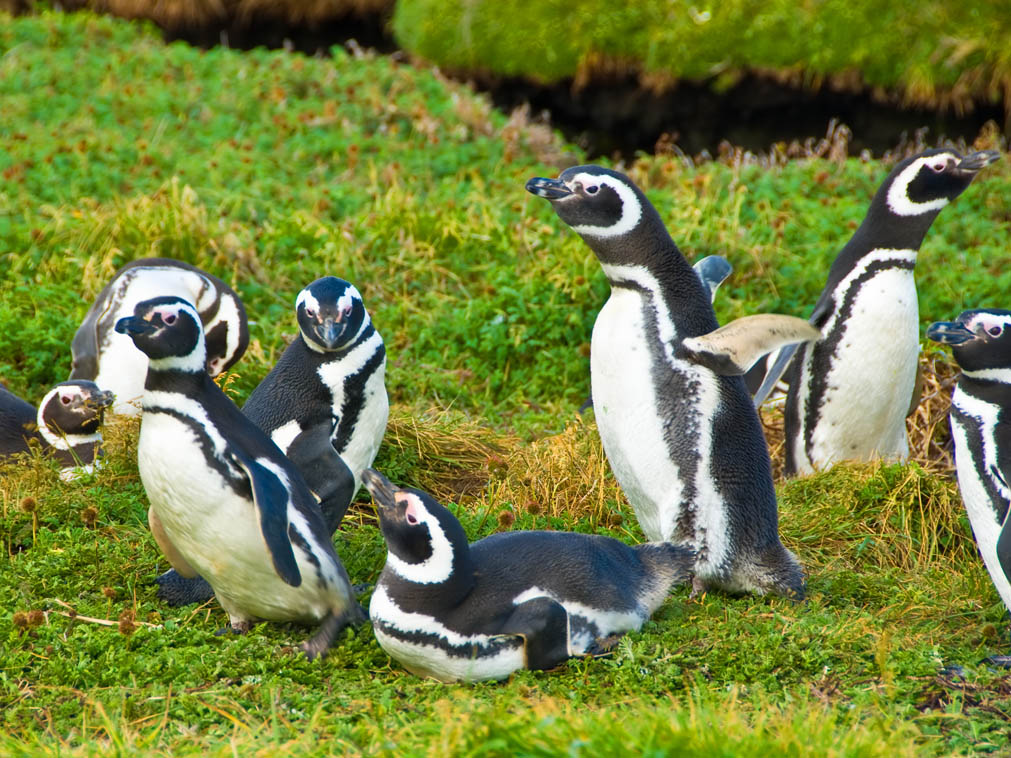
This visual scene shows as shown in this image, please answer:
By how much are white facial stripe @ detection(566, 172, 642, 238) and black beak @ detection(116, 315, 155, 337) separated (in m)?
1.48

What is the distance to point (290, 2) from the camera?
650 inches

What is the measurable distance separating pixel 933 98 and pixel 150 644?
10.2 meters

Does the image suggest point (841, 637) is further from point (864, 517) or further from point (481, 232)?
point (481, 232)

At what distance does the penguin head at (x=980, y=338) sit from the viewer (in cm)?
388

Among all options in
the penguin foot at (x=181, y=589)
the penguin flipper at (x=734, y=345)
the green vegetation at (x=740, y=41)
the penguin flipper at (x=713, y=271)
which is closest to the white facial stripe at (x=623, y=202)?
the penguin flipper at (x=734, y=345)

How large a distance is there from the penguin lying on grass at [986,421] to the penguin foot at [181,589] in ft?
Answer: 8.00

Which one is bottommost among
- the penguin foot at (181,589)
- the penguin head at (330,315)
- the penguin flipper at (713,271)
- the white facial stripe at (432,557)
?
the penguin foot at (181,589)

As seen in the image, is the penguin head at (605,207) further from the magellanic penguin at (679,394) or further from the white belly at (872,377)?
the white belly at (872,377)

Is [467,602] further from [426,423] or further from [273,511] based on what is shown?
[426,423]

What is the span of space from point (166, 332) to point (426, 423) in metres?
2.12

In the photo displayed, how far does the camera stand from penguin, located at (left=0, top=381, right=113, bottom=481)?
540cm

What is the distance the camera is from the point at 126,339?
591cm

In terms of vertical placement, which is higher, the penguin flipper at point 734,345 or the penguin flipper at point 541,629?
the penguin flipper at point 734,345

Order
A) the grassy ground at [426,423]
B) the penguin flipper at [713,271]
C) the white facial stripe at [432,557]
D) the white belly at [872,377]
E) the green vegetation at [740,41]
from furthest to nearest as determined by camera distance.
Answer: the green vegetation at [740,41], the white belly at [872,377], the penguin flipper at [713,271], the white facial stripe at [432,557], the grassy ground at [426,423]
